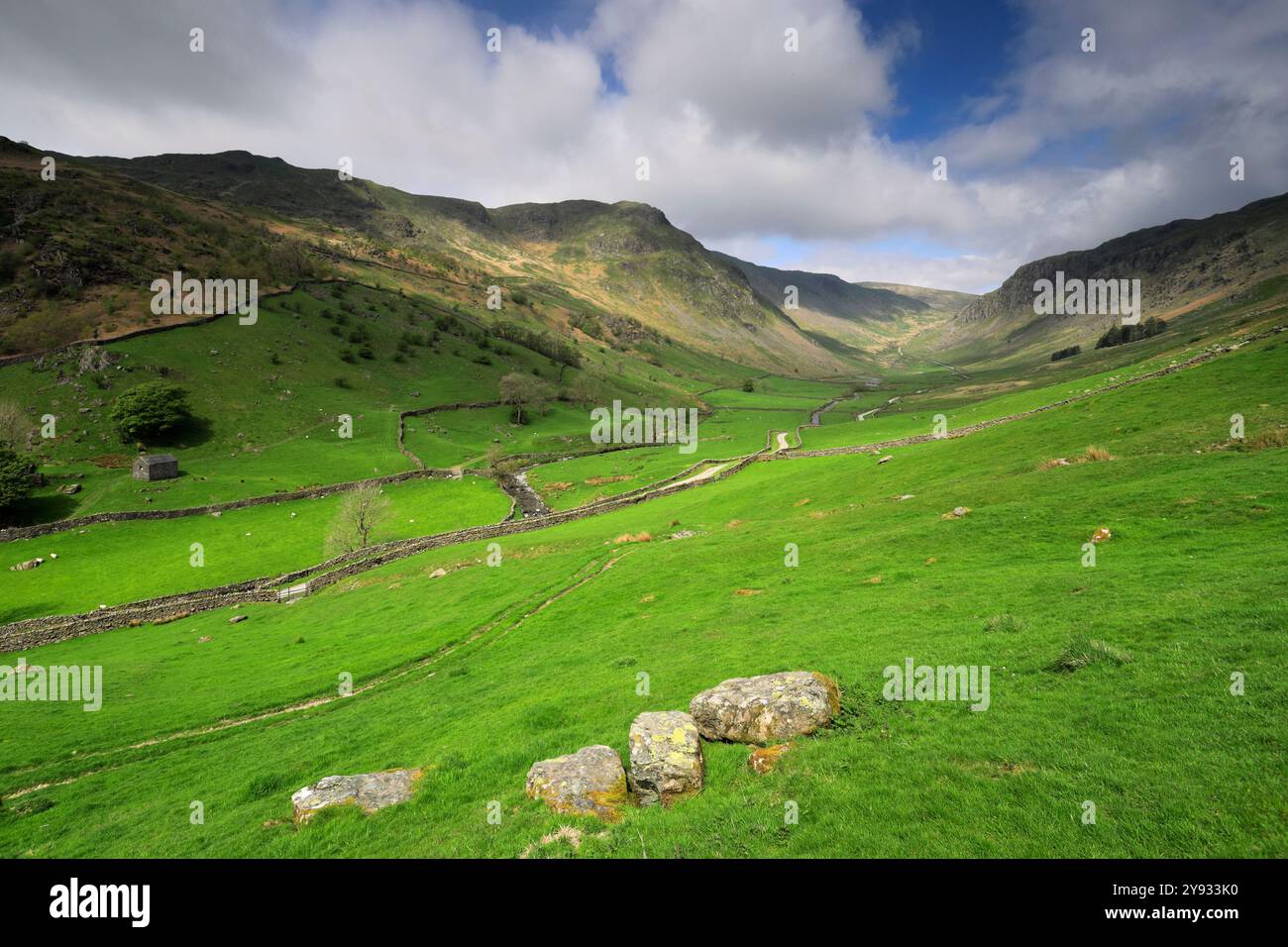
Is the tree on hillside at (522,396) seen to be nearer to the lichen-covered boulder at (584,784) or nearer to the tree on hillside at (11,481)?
the tree on hillside at (11,481)

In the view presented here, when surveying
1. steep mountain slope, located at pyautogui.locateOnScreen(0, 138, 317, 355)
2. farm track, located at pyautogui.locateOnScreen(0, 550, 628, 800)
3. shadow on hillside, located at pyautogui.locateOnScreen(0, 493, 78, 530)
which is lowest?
farm track, located at pyautogui.locateOnScreen(0, 550, 628, 800)

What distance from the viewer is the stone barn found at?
66.4 m

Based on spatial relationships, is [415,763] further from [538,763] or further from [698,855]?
[698,855]

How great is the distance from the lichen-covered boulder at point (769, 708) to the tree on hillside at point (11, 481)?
79301mm

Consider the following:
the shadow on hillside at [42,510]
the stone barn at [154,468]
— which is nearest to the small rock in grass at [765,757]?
the shadow on hillside at [42,510]

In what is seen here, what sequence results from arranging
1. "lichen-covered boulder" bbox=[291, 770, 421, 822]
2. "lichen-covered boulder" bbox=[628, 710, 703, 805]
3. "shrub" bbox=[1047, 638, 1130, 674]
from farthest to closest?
"lichen-covered boulder" bbox=[291, 770, 421, 822], "shrub" bbox=[1047, 638, 1130, 674], "lichen-covered boulder" bbox=[628, 710, 703, 805]

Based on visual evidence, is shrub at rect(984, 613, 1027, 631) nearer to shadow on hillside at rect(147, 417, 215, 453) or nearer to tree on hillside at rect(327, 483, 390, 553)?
tree on hillside at rect(327, 483, 390, 553)

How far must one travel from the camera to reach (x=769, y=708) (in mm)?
12250

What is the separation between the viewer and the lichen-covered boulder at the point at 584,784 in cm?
1061

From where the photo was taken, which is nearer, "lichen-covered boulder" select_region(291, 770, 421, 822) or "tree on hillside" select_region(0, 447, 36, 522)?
"lichen-covered boulder" select_region(291, 770, 421, 822)

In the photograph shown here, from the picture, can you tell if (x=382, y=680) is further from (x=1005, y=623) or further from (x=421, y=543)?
(x=421, y=543)

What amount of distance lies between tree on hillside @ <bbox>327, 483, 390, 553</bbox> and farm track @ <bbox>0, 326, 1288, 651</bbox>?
3791mm

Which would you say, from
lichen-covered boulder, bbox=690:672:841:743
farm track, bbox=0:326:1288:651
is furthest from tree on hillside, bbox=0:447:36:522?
lichen-covered boulder, bbox=690:672:841:743
